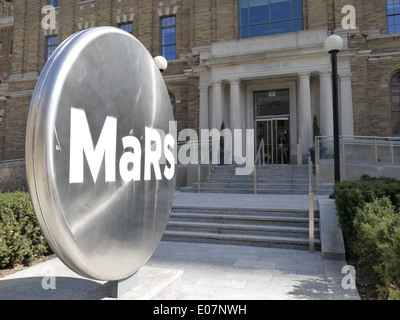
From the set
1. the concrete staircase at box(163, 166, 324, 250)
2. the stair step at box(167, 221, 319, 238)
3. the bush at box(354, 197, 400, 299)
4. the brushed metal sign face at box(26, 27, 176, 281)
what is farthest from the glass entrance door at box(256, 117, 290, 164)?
the brushed metal sign face at box(26, 27, 176, 281)

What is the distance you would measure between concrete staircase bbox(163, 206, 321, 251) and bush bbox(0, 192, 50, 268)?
278cm

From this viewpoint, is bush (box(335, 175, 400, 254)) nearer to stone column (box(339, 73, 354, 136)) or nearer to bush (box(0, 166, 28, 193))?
stone column (box(339, 73, 354, 136))

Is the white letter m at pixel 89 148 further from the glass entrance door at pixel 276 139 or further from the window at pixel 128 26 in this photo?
the window at pixel 128 26

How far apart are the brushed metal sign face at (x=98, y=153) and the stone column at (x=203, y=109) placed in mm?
15002

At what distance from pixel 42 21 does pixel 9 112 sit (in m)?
7.98

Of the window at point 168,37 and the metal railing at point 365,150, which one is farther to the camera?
the window at point 168,37

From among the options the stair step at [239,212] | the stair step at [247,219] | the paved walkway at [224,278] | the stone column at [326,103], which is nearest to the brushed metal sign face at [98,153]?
the paved walkway at [224,278]

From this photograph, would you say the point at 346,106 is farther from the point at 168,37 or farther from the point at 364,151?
the point at 168,37

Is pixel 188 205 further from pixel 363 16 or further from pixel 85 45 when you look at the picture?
pixel 363 16

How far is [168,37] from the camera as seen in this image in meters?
21.5

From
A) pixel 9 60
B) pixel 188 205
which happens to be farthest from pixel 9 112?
pixel 188 205

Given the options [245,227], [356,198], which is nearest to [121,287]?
[356,198]

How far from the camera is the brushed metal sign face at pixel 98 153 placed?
199 cm

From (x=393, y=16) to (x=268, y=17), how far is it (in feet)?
22.8
